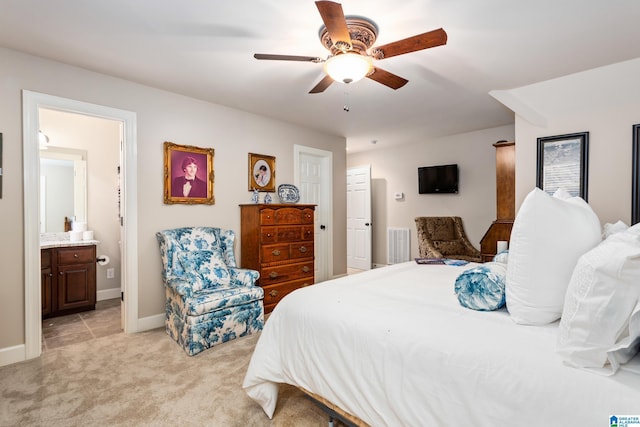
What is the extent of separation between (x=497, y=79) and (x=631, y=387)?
295cm

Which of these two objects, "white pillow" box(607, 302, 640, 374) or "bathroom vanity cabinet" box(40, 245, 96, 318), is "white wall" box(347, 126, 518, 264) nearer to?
"white pillow" box(607, 302, 640, 374)

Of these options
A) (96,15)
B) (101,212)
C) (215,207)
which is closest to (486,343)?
(96,15)

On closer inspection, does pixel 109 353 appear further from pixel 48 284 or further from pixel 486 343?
pixel 486 343

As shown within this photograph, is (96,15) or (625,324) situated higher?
(96,15)

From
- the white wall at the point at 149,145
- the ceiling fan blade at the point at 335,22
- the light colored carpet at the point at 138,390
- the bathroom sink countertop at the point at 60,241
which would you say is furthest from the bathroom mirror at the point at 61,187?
the ceiling fan blade at the point at 335,22

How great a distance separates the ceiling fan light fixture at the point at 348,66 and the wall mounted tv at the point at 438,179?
3711mm

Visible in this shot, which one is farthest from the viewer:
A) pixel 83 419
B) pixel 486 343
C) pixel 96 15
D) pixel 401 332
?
pixel 96 15

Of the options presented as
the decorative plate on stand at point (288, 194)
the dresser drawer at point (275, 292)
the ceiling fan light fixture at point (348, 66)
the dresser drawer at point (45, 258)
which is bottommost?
the dresser drawer at point (275, 292)

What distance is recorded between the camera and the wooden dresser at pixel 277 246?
11.6 ft

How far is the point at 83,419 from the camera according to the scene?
1.76 m

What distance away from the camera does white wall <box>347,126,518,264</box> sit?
498cm

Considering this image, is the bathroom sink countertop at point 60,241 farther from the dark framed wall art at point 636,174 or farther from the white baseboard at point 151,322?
the dark framed wall art at point 636,174

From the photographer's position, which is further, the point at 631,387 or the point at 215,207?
the point at 215,207

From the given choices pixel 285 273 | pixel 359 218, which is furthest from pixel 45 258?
pixel 359 218
